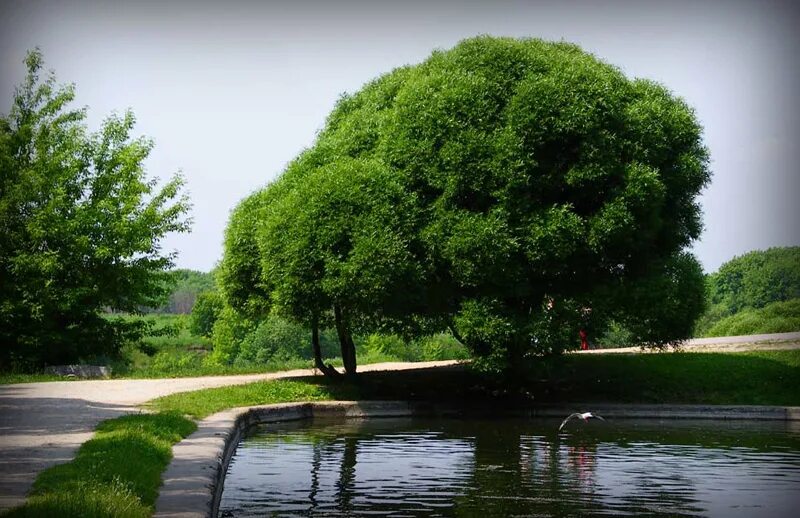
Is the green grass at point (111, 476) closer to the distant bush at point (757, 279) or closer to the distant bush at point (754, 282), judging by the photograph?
the distant bush at point (754, 282)

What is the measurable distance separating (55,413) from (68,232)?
44.4 feet

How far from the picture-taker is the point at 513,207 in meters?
23.1

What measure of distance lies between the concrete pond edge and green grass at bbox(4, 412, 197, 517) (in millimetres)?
277

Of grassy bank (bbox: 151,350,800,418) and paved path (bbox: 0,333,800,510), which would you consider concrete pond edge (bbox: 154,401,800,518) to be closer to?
grassy bank (bbox: 151,350,800,418)

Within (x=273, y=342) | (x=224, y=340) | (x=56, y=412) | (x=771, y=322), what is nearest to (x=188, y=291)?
(x=224, y=340)

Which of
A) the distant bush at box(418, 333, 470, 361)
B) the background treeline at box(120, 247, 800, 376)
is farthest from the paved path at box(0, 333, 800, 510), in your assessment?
the distant bush at box(418, 333, 470, 361)

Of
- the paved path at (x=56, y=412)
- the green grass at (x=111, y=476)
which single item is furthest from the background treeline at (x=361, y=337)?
the green grass at (x=111, y=476)

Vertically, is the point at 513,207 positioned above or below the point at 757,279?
below

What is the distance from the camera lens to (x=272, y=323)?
67500mm

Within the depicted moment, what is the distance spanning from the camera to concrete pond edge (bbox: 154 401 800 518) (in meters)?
11.7

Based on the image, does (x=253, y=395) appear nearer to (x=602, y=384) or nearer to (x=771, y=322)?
(x=602, y=384)

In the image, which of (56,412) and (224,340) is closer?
(56,412)

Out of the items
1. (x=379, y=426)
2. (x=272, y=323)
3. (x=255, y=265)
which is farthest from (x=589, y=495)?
(x=272, y=323)

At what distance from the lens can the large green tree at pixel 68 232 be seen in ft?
98.3
